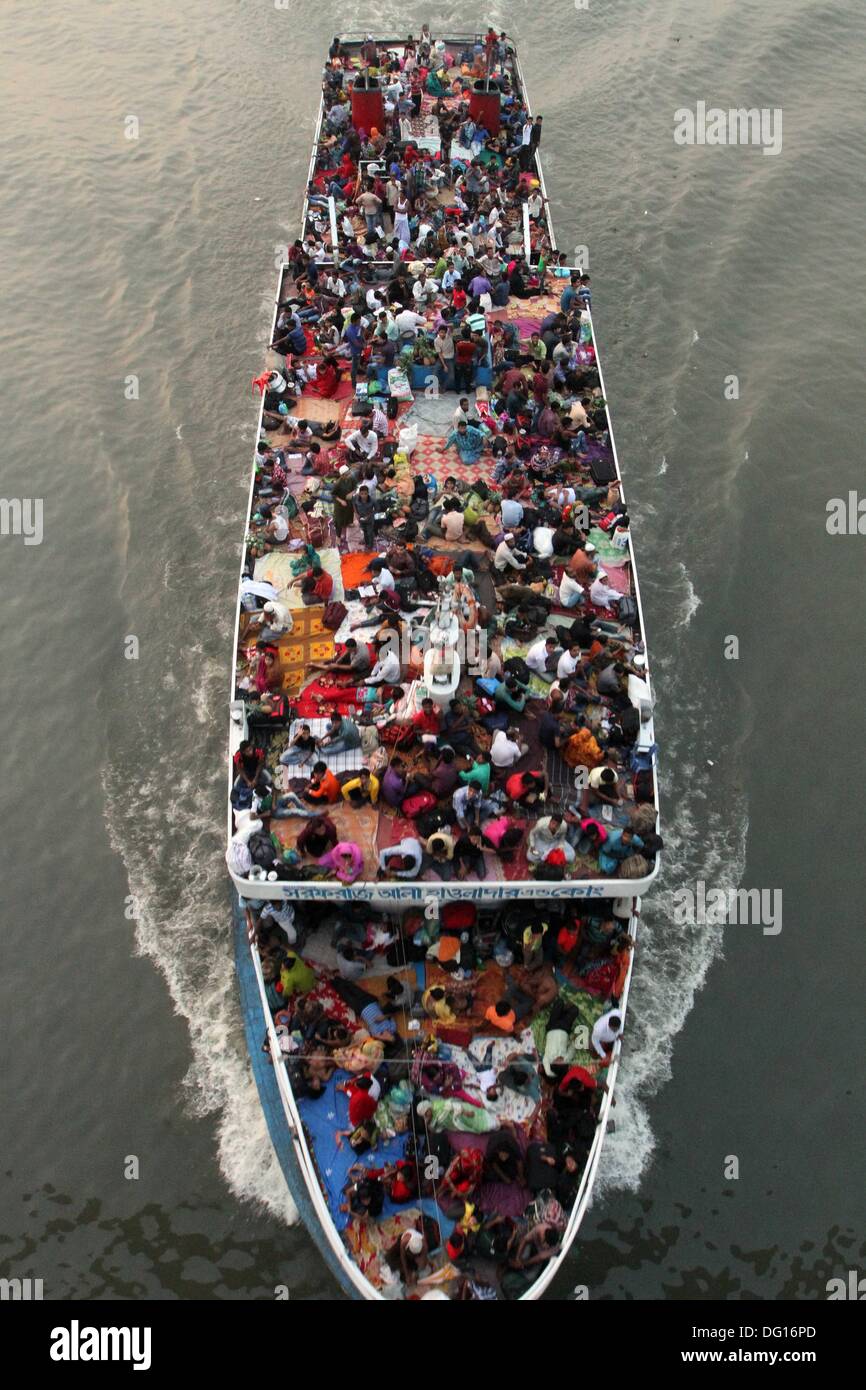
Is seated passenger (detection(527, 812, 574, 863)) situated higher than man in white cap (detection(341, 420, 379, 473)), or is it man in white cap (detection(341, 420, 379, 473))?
man in white cap (detection(341, 420, 379, 473))

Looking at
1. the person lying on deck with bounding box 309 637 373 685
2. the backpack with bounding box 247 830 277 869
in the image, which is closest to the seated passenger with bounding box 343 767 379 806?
the backpack with bounding box 247 830 277 869

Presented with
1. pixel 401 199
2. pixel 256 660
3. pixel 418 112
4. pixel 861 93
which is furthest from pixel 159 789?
pixel 861 93

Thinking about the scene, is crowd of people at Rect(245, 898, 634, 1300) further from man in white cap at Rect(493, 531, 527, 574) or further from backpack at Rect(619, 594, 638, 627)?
man in white cap at Rect(493, 531, 527, 574)

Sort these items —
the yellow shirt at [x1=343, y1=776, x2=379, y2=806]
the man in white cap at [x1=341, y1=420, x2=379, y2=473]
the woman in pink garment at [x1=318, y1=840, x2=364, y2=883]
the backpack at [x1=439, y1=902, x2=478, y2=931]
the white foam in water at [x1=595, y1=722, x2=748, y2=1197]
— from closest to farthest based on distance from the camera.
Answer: the woman in pink garment at [x1=318, y1=840, x2=364, y2=883], the backpack at [x1=439, y1=902, x2=478, y2=931], the yellow shirt at [x1=343, y1=776, x2=379, y2=806], the white foam in water at [x1=595, y1=722, x2=748, y2=1197], the man in white cap at [x1=341, y1=420, x2=379, y2=473]

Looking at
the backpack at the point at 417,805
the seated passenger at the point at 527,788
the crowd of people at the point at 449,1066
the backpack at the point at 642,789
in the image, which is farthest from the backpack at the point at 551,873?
the backpack at the point at 642,789

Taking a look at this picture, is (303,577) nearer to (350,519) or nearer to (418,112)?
(350,519)

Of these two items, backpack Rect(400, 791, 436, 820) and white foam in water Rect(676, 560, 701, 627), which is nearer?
backpack Rect(400, 791, 436, 820)

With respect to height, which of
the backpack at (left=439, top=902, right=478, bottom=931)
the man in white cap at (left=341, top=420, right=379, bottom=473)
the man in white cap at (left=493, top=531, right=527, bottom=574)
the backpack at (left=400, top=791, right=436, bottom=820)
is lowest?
the backpack at (left=439, top=902, right=478, bottom=931)
